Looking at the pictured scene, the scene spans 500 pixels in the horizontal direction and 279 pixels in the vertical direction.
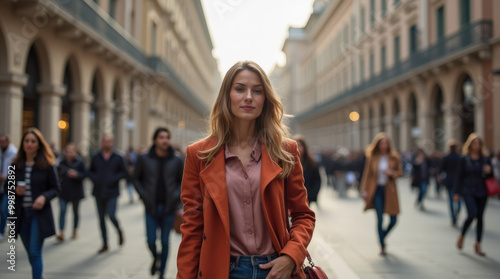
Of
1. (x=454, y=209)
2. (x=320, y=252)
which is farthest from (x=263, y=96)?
(x=454, y=209)

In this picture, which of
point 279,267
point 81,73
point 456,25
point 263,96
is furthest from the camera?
point 456,25

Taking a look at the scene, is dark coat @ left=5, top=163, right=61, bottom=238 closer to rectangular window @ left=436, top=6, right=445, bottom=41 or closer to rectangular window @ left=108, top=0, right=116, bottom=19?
rectangular window @ left=108, top=0, right=116, bottom=19

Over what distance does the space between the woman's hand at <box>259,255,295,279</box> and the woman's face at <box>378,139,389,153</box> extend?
6003mm

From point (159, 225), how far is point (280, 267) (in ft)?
13.0

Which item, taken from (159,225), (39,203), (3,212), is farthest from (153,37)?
(39,203)

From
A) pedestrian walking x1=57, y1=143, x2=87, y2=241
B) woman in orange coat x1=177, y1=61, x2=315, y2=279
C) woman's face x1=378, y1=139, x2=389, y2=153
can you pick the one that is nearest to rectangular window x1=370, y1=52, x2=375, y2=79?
woman's face x1=378, y1=139, x2=389, y2=153

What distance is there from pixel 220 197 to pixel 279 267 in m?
0.42

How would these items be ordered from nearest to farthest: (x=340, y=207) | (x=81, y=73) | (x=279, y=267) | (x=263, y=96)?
(x=279, y=267) < (x=263, y=96) < (x=340, y=207) < (x=81, y=73)

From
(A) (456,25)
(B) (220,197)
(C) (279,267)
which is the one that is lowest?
(C) (279,267)

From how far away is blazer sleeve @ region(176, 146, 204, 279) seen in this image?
208cm

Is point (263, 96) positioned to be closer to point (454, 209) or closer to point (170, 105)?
point (454, 209)

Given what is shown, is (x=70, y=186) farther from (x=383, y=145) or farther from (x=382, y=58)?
(x=382, y=58)

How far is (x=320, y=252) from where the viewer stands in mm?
6621

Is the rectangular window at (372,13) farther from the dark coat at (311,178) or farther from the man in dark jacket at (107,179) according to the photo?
the man in dark jacket at (107,179)
